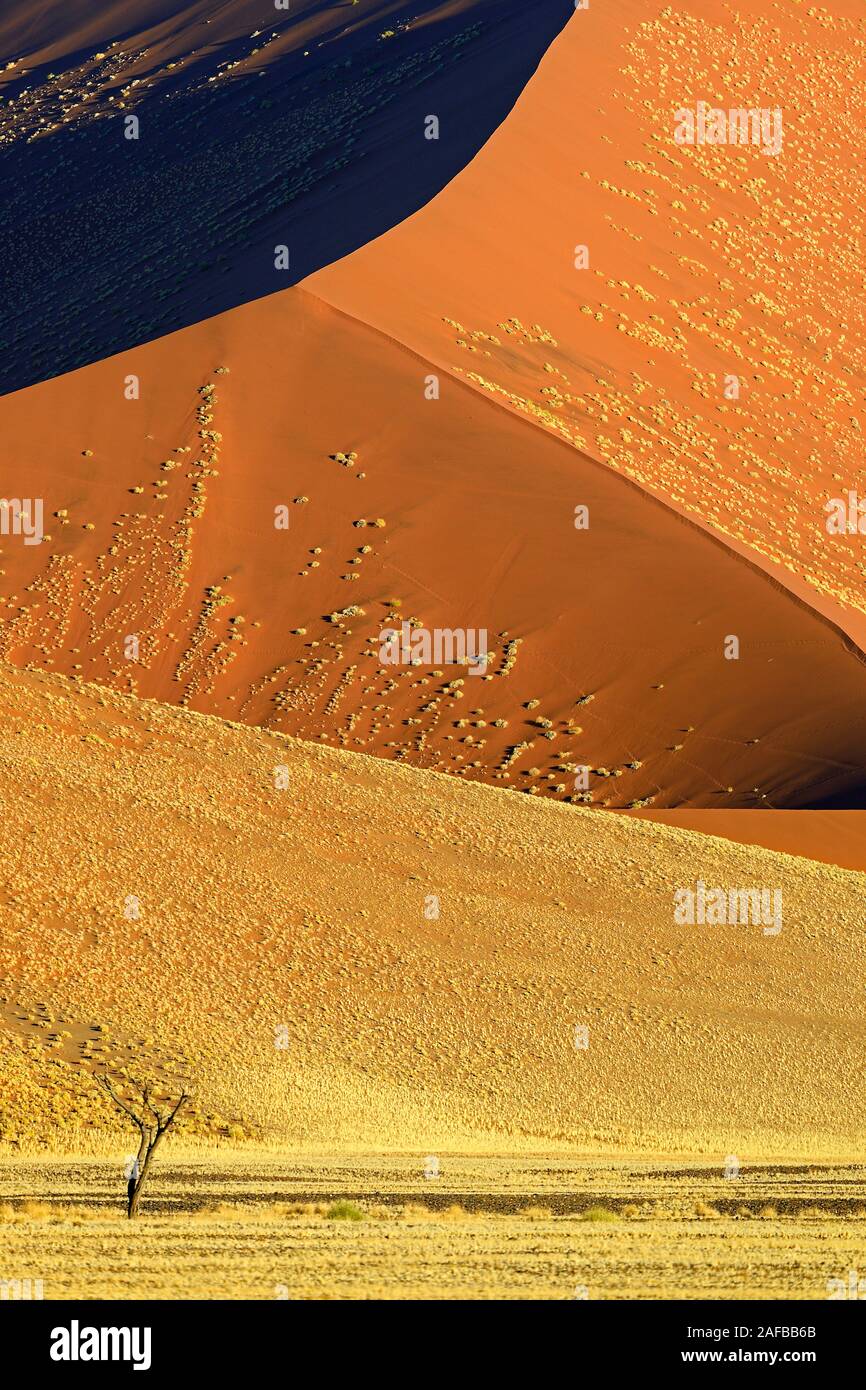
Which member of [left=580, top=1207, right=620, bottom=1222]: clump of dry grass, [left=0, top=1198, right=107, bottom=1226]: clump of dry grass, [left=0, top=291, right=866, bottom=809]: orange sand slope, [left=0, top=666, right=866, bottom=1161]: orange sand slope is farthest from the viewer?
[left=0, top=291, right=866, bottom=809]: orange sand slope

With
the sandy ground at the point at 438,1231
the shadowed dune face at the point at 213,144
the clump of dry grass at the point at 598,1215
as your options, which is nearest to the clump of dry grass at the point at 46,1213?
the sandy ground at the point at 438,1231

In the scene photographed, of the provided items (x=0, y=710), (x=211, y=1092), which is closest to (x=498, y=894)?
(x=211, y=1092)

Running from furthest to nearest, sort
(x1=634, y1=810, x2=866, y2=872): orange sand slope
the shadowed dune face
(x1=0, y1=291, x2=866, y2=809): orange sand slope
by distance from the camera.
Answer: the shadowed dune face → (x1=0, y1=291, x2=866, y2=809): orange sand slope → (x1=634, y1=810, x2=866, y2=872): orange sand slope

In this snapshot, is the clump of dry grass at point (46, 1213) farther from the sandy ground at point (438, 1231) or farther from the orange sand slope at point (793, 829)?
A: the orange sand slope at point (793, 829)


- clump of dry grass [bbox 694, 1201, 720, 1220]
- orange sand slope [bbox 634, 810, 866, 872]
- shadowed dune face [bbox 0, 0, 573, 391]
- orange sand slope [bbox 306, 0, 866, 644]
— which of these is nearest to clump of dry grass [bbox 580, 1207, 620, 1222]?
clump of dry grass [bbox 694, 1201, 720, 1220]

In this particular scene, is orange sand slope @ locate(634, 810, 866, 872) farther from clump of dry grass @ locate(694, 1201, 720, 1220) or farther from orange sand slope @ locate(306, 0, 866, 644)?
clump of dry grass @ locate(694, 1201, 720, 1220)

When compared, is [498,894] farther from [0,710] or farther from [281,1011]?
[0,710]
